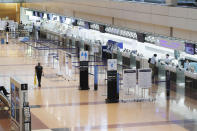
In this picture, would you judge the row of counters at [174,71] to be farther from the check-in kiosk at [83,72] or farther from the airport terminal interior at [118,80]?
the check-in kiosk at [83,72]

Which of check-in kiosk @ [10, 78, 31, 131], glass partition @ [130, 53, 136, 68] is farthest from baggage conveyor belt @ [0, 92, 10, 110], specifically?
glass partition @ [130, 53, 136, 68]

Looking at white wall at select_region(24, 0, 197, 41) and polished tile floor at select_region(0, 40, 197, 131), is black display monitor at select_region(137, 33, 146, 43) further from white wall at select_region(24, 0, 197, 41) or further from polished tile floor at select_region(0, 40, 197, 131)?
polished tile floor at select_region(0, 40, 197, 131)

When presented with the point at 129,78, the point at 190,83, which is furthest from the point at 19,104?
the point at 190,83

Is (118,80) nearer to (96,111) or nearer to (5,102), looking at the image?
(96,111)

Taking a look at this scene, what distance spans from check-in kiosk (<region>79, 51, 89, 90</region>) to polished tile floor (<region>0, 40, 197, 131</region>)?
0.31m

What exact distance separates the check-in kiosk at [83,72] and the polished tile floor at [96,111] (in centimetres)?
31

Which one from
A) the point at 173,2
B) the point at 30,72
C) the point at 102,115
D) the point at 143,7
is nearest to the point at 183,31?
the point at 173,2

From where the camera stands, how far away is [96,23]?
34.6m

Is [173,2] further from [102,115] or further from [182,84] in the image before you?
[102,115]

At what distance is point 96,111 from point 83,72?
4649mm

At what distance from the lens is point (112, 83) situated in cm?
2233

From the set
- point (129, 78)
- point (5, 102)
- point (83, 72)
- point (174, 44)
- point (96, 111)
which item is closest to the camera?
point (5, 102)

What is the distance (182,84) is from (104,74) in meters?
4.91

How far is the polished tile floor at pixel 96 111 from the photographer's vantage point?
1858cm
